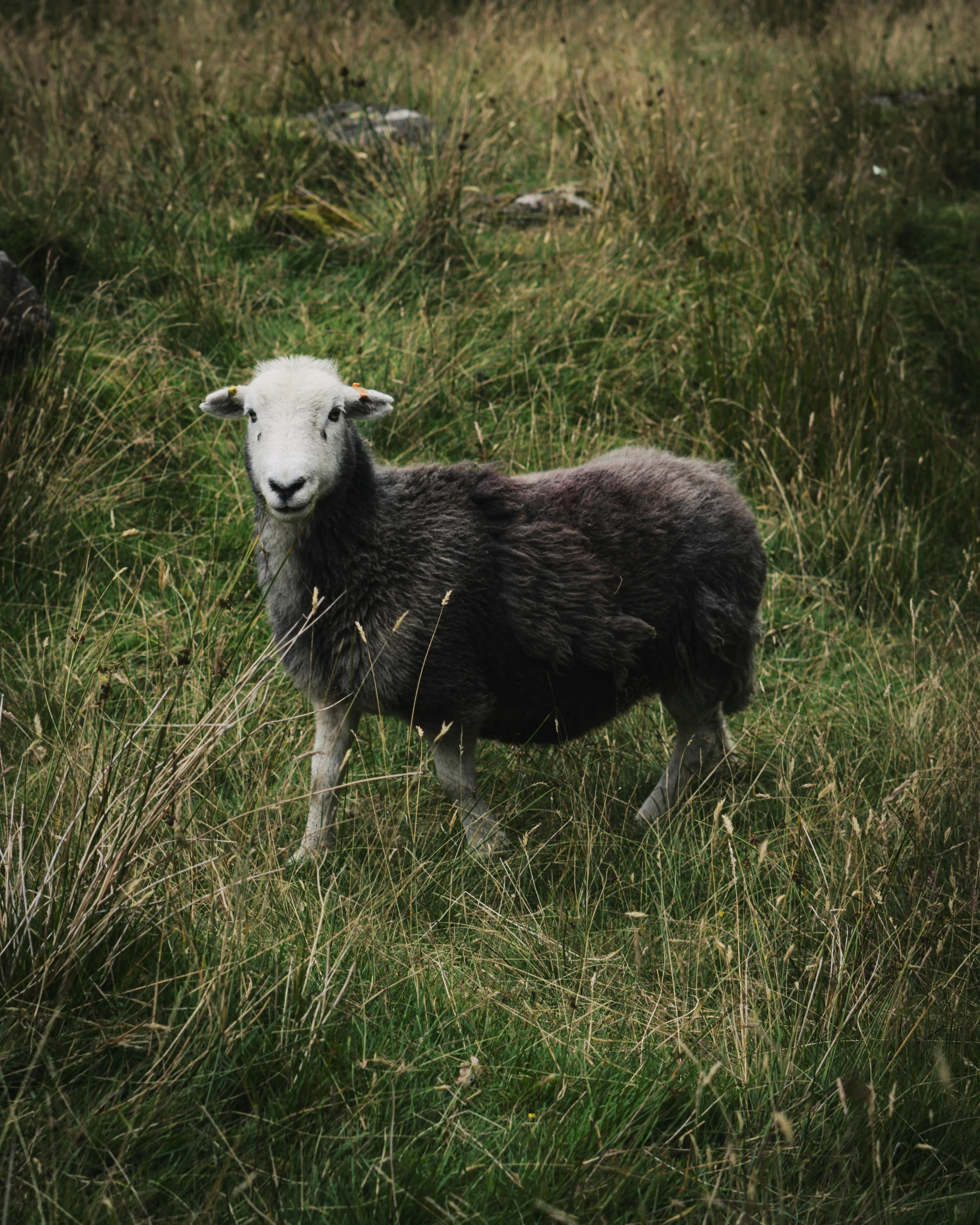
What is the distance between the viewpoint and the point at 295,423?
3.29m

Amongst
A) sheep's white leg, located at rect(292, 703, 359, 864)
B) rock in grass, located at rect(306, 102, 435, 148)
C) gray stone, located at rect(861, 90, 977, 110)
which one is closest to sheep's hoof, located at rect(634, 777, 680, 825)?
sheep's white leg, located at rect(292, 703, 359, 864)

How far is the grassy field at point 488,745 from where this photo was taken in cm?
219

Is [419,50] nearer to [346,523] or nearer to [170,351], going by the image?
[170,351]

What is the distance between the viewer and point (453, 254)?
6.30 metres

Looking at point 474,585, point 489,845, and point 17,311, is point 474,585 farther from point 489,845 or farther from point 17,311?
point 17,311

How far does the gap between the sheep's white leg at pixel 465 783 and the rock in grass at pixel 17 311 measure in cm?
286

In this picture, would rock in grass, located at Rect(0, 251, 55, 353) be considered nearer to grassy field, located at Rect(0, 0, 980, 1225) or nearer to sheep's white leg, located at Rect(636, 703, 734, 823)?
grassy field, located at Rect(0, 0, 980, 1225)

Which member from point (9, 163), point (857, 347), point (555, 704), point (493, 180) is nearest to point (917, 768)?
point (555, 704)

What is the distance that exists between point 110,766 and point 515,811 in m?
1.62

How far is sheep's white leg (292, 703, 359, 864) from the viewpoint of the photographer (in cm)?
337

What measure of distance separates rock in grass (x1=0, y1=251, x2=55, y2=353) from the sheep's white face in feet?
6.03

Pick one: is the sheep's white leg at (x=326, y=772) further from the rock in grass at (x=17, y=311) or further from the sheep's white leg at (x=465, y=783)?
the rock in grass at (x=17, y=311)

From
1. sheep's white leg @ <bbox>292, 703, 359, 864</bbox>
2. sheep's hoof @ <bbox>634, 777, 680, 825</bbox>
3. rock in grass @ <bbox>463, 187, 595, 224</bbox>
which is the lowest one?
sheep's hoof @ <bbox>634, 777, 680, 825</bbox>

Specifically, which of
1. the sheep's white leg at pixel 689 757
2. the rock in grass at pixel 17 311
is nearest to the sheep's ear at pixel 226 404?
the rock in grass at pixel 17 311
